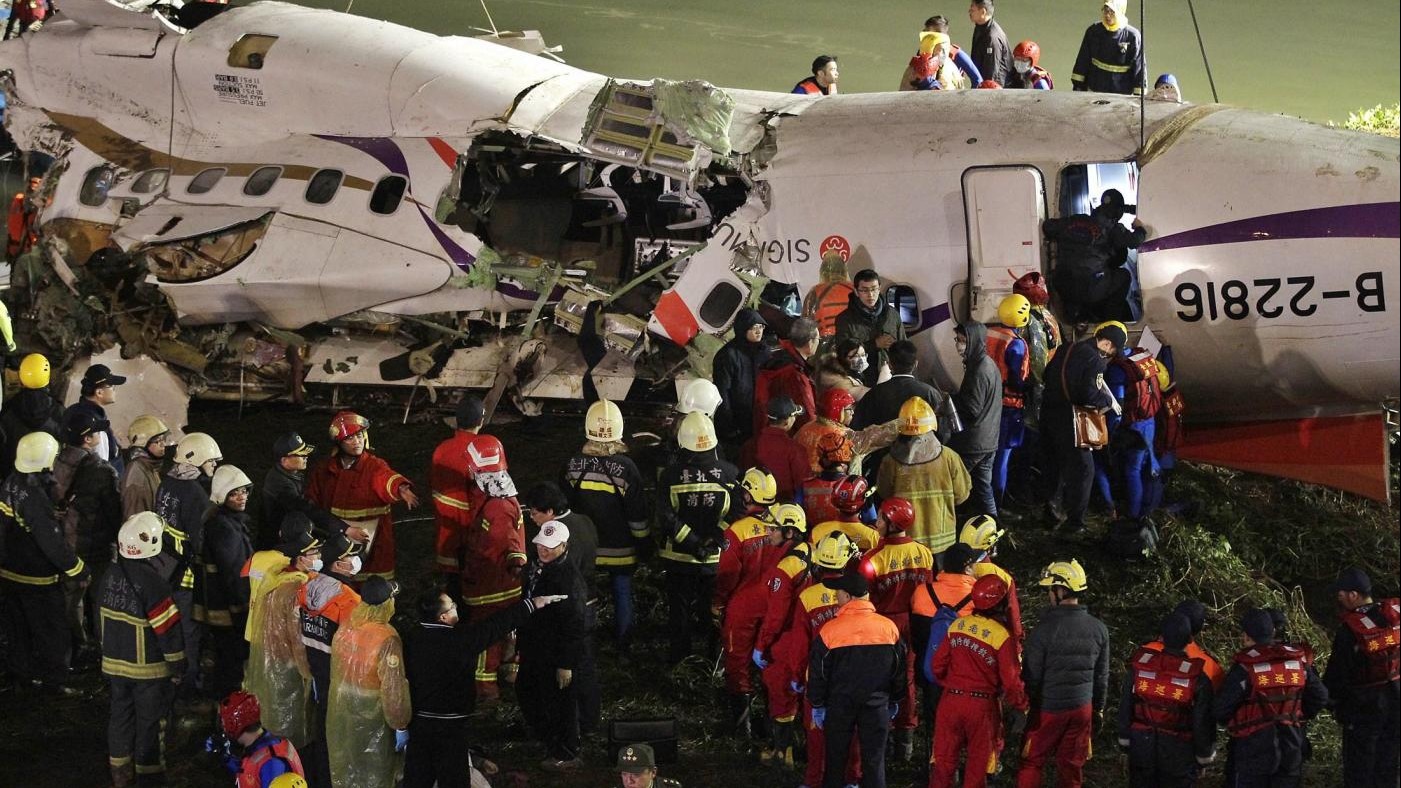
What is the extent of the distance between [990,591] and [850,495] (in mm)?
1348

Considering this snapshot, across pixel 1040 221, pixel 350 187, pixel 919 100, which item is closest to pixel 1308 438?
pixel 1040 221

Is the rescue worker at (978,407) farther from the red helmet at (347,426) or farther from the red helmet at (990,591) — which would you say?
the red helmet at (347,426)

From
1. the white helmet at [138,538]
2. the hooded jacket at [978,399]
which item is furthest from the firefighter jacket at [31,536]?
the hooded jacket at [978,399]

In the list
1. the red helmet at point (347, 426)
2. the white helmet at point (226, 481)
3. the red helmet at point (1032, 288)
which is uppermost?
the red helmet at point (1032, 288)

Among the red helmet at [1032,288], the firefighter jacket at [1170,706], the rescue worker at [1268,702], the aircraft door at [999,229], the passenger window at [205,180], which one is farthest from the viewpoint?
the passenger window at [205,180]

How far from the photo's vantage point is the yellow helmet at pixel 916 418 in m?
9.83

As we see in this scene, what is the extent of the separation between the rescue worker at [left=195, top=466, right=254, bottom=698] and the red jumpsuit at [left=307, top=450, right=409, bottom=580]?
745 mm

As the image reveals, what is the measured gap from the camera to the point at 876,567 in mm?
8891

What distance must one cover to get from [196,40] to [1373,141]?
32.4ft

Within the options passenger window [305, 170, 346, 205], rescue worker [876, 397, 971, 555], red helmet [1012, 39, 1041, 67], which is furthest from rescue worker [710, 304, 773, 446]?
red helmet [1012, 39, 1041, 67]

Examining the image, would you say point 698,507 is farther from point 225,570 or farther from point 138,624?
point 138,624

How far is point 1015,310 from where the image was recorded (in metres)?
10.9

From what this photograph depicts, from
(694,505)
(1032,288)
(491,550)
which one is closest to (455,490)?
(491,550)

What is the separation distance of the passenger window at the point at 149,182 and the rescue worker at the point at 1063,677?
30.7 ft
